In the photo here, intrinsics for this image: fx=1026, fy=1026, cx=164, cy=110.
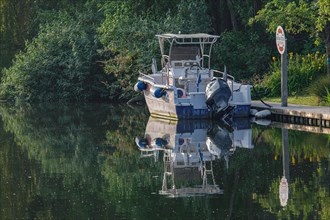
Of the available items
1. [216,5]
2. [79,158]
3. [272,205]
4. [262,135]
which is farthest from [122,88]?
[272,205]

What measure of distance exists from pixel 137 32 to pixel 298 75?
890 cm

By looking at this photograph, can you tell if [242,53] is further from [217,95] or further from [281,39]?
[217,95]

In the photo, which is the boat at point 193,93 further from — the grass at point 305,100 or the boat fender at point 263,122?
the grass at point 305,100

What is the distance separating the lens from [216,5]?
4522cm

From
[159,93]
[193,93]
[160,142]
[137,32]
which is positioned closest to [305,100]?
[193,93]

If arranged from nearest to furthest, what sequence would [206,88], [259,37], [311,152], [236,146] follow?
1. [311,152]
2. [236,146]
3. [206,88]
4. [259,37]

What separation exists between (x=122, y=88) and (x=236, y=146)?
16.8 meters

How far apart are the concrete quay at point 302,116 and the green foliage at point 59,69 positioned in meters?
13.3

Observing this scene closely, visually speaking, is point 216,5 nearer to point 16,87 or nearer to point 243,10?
point 243,10

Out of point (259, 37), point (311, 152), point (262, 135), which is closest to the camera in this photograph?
point (311, 152)

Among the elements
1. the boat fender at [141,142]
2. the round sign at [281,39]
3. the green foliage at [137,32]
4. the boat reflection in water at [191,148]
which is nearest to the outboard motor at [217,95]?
the boat reflection in water at [191,148]

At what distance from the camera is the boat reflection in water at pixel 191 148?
813 inches

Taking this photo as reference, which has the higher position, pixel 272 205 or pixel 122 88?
pixel 122 88

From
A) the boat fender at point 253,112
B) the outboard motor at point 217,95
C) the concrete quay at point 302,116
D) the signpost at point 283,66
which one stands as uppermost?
the signpost at point 283,66
